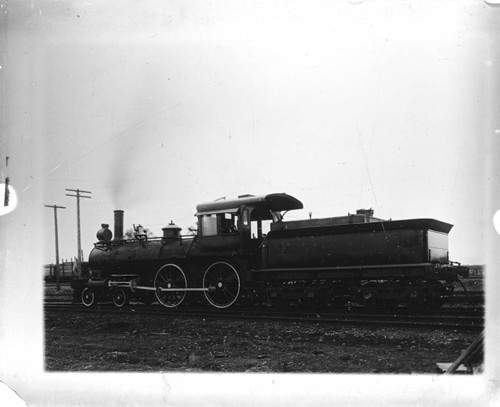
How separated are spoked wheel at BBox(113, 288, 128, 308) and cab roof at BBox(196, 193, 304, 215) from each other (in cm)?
312

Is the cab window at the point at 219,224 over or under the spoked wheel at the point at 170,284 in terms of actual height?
over

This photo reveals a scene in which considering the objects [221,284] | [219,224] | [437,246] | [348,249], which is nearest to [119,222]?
[219,224]

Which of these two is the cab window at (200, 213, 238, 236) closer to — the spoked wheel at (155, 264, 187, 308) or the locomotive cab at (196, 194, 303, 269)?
the locomotive cab at (196, 194, 303, 269)

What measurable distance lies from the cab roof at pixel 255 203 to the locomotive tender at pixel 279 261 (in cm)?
2

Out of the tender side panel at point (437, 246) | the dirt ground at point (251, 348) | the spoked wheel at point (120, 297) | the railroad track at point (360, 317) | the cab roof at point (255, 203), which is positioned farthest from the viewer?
the spoked wheel at point (120, 297)

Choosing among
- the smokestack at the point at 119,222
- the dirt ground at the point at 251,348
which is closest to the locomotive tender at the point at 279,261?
the smokestack at the point at 119,222

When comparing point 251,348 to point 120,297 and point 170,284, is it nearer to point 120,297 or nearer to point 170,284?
point 170,284

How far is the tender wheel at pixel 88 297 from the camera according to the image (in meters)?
12.6

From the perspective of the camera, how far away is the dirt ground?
178 inches

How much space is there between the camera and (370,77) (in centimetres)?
476

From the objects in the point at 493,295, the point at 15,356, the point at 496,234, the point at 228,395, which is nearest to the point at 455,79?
the point at 496,234

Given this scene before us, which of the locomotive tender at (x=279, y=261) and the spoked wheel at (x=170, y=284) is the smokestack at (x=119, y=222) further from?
the spoked wheel at (x=170, y=284)

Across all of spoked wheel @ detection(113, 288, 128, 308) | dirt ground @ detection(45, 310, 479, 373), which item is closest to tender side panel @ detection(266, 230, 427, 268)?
dirt ground @ detection(45, 310, 479, 373)

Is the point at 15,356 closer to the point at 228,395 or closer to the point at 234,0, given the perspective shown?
the point at 228,395
